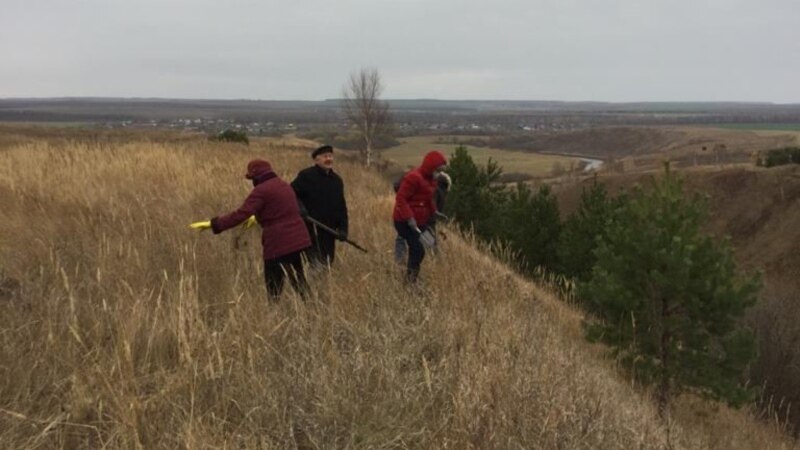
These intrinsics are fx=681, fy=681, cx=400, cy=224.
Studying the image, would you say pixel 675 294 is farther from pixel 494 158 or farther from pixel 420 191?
pixel 494 158

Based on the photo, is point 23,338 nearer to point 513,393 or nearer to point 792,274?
point 513,393

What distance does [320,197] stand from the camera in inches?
239

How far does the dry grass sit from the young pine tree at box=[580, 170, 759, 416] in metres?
5.13

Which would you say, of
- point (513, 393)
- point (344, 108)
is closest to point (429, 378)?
point (513, 393)

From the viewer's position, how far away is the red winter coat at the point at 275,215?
16.5 ft

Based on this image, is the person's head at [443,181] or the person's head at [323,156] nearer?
the person's head at [323,156]

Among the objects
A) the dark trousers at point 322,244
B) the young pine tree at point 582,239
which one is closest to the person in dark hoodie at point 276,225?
the dark trousers at point 322,244

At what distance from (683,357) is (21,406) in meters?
9.27

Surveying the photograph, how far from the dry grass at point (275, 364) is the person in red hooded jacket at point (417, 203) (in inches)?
41.9

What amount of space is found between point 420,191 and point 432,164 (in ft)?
1.01

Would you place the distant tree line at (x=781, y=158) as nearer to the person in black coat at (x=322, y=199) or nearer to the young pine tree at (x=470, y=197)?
the young pine tree at (x=470, y=197)

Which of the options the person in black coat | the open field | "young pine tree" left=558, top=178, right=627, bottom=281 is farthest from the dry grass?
the open field

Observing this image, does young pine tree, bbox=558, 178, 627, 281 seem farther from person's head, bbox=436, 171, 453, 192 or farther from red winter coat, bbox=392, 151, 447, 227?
red winter coat, bbox=392, 151, 447, 227

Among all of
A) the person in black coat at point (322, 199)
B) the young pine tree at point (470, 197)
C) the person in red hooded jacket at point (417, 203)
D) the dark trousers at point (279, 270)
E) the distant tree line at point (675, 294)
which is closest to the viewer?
the dark trousers at point (279, 270)
